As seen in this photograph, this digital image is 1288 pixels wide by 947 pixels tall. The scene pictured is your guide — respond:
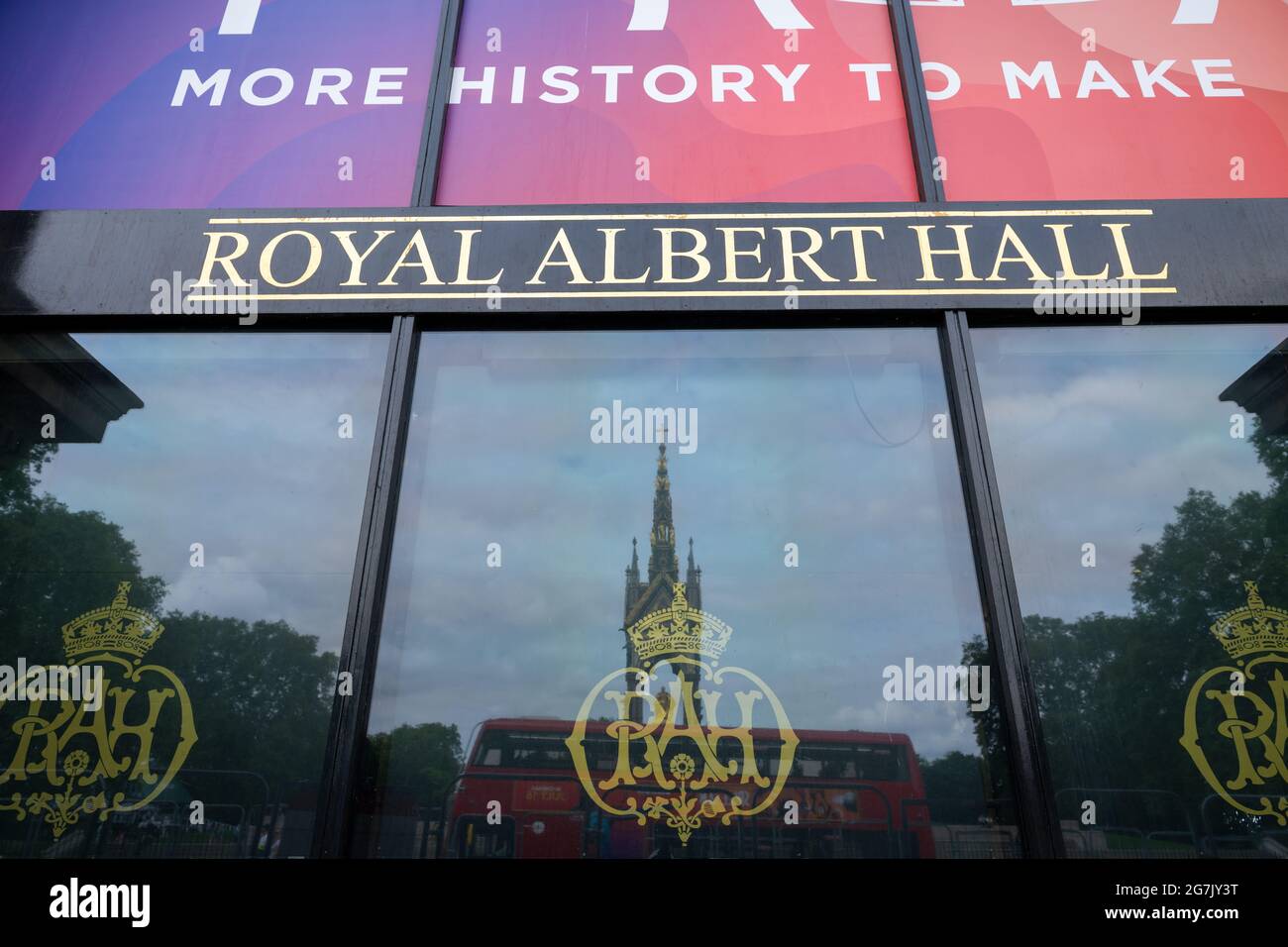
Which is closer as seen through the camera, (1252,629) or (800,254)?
(1252,629)

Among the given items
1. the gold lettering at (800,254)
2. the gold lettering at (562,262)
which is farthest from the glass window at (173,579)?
the gold lettering at (800,254)

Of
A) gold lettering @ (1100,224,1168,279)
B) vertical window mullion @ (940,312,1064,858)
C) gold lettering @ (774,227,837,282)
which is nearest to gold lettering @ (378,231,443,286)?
gold lettering @ (774,227,837,282)

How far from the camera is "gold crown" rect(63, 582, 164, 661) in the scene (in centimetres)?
A: 328

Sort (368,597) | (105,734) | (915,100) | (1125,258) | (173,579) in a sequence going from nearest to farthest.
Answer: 1. (105,734)
2. (368,597)
3. (173,579)
4. (1125,258)
5. (915,100)

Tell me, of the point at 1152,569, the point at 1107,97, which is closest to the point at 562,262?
the point at 1152,569

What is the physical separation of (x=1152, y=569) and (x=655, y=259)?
8.17ft

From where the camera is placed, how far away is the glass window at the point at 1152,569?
301cm

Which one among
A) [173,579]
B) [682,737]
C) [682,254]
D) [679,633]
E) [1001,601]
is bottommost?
[682,737]

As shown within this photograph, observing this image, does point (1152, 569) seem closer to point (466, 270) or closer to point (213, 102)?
point (466, 270)

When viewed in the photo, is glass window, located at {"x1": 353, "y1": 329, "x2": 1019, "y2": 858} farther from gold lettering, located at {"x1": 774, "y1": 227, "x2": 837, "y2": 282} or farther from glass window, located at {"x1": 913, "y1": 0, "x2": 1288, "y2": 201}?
glass window, located at {"x1": 913, "y1": 0, "x2": 1288, "y2": 201}

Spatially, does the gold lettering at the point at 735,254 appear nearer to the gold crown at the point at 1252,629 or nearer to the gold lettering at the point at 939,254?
the gold lettering at the point at 939,254

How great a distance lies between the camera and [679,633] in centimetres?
328

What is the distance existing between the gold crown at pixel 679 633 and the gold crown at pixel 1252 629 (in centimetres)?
193

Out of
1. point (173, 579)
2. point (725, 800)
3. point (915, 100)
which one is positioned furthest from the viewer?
point (915, 100)
